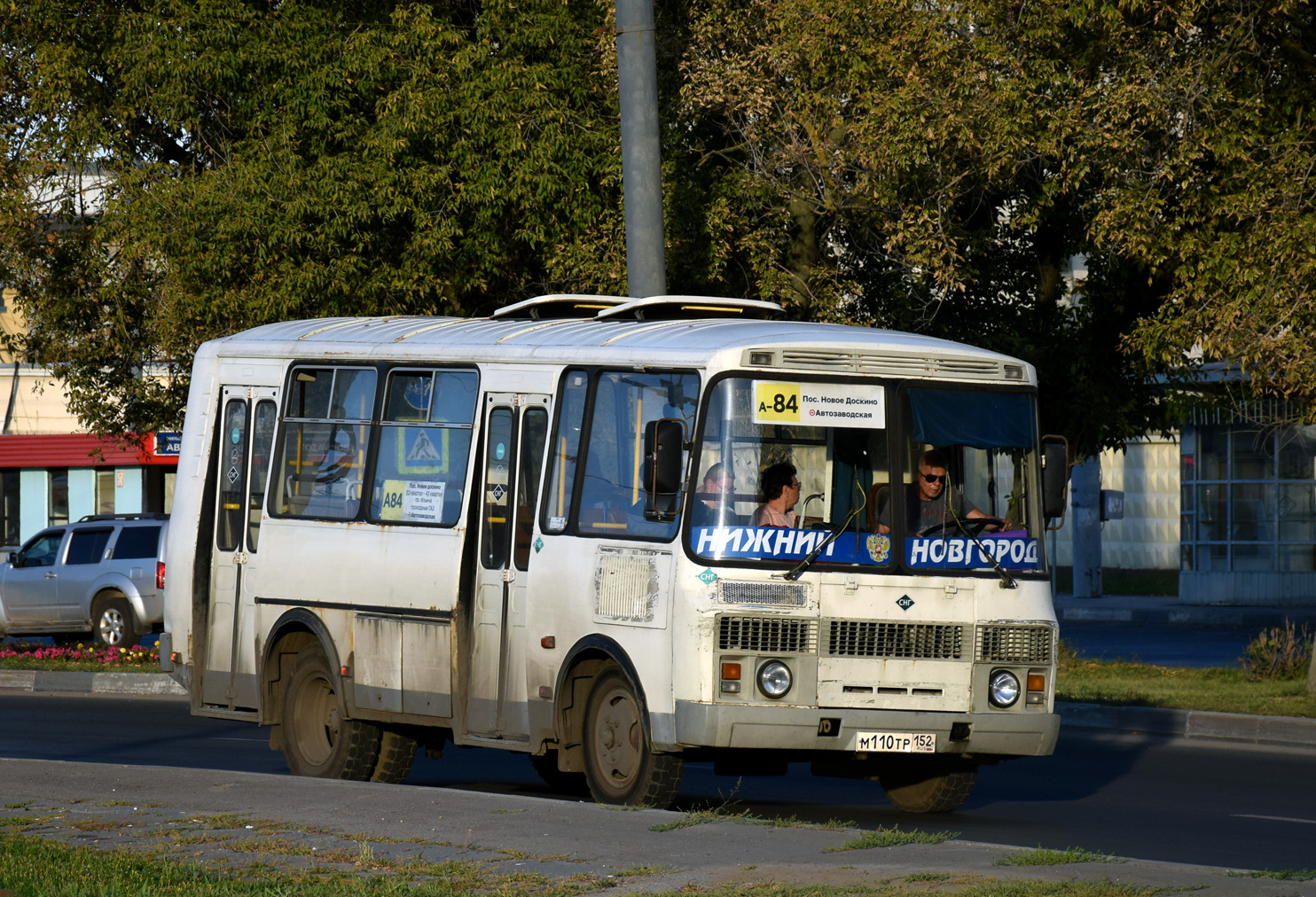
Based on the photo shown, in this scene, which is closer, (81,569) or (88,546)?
(81,569)

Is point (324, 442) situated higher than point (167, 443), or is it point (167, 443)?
point (167, 443)

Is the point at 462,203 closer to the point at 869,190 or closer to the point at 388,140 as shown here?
the point at 388,140

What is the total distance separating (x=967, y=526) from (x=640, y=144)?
5.75m

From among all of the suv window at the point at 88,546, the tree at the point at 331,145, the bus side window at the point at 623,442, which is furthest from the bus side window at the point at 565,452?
the suv window at the point at 88,546

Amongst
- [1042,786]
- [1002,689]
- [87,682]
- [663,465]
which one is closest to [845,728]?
[1002,689]

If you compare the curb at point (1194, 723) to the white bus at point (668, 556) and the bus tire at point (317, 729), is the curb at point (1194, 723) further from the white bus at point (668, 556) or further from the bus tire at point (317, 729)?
the bus tire at point (317, 729)

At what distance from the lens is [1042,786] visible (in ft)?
44.3

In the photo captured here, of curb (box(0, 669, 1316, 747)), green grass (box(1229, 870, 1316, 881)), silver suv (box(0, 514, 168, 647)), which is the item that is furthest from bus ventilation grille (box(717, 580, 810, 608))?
silver suv (box(0, 514, 168, 647))

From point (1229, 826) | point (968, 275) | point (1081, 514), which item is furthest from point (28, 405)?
point (1229, 826)

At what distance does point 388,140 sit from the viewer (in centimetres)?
1867

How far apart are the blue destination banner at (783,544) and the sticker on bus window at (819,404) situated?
1.96 feet

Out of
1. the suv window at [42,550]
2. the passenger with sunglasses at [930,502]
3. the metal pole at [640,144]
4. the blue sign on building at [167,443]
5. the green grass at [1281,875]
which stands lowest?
the green grass at [1281,875]

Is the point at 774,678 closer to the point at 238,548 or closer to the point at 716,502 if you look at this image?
the point at 716,502

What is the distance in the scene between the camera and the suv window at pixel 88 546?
28.1m
